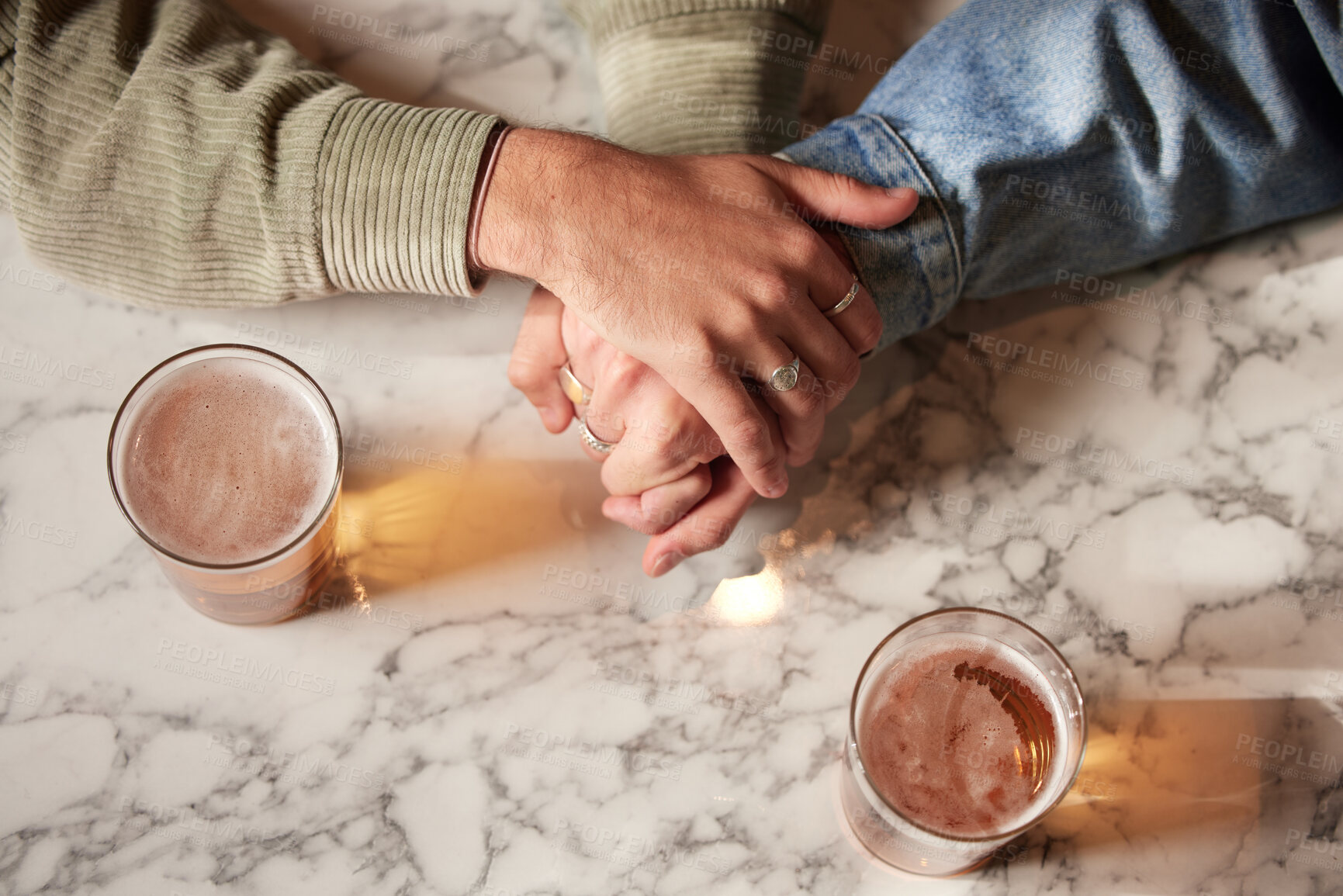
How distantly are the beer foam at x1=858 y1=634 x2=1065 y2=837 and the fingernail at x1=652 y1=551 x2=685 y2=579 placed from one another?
21 centimetres

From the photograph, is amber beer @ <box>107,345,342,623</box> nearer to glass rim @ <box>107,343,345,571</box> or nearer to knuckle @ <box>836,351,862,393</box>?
glass rim @ <box>107,343,345,571</box>

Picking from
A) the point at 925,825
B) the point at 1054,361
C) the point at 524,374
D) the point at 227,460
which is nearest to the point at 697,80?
the point at 524,374

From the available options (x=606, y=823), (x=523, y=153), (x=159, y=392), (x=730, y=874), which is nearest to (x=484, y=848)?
(x=606, y=823)

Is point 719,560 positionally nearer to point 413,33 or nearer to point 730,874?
point 730,874

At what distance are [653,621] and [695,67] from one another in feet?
1.77

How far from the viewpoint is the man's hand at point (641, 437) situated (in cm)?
89

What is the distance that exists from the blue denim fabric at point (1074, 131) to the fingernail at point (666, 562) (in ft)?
0.93

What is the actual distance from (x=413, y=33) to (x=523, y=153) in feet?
0.99

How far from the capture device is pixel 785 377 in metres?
0.87

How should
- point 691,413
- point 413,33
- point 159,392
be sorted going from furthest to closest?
point 413,33, point 691,413, point 159,392

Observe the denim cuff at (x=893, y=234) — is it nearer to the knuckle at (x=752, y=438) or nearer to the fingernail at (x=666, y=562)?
the knuckle at (x=752, y=438)

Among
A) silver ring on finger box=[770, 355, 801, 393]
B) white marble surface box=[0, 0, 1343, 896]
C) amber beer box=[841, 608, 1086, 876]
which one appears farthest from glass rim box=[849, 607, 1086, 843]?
silver ring on finger box=[770, 355, 801, 393]

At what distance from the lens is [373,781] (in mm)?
848

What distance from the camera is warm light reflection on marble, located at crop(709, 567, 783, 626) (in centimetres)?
91
